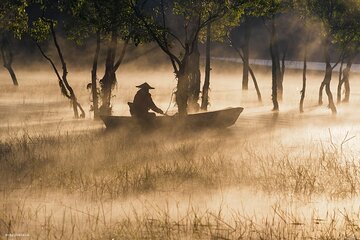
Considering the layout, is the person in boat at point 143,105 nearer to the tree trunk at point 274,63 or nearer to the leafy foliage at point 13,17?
the leafy foliage at point 13,17

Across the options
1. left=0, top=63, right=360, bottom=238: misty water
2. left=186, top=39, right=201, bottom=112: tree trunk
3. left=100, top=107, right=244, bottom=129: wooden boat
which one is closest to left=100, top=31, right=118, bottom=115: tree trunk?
left=0, top=63, right=360, bottom=238: misty water

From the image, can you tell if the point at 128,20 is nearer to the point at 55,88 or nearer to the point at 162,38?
the point at 162,38

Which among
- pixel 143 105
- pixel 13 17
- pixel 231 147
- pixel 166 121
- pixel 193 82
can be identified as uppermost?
pixel 13 17

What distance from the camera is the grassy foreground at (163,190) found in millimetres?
9766

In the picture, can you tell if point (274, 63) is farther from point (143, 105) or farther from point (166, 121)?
point (143, 105)

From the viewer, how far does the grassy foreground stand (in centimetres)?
977

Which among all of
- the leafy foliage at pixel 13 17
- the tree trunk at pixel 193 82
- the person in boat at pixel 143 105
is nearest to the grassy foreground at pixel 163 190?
the person in boat at pixel 143 105

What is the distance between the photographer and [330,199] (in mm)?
12438

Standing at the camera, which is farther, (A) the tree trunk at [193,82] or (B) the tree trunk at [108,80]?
(A) the tree trunk at [193,82]

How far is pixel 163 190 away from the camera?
42.9ft

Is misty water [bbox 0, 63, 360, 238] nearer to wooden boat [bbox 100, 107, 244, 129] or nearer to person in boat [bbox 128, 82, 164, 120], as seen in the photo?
wooden boat [bbox 100, 107, 244, 129]

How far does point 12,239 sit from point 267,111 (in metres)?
30.2

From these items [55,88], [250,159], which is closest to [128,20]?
[250,159]

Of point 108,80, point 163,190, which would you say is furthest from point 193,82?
point 163,190
